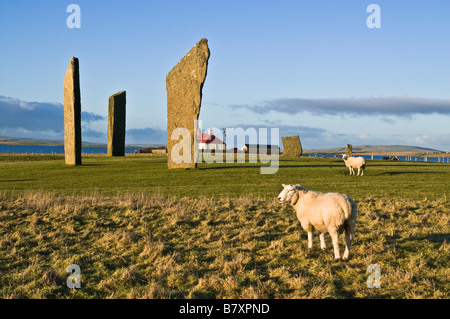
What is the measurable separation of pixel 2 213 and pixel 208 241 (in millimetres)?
6822

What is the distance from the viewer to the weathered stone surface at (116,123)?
4441 centimetres

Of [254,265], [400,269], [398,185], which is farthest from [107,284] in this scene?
[398,185]

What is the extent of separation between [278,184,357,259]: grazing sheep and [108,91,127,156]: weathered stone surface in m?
38.7

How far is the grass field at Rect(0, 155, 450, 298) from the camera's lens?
680 centimetres

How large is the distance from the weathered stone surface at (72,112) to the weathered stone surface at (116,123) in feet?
45.7

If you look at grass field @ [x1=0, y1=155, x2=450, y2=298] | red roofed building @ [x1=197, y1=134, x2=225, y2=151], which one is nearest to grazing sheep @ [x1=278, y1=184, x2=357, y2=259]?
grass field @ [x1=0, y1=155, x2=450, y2=298]

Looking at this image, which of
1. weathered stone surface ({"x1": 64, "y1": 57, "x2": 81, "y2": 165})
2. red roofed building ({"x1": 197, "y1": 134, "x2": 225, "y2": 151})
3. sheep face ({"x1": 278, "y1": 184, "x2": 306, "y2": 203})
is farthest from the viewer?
red roofed building ({"x1": 197, "y1": 134, "x2": 225, "y2": 151})

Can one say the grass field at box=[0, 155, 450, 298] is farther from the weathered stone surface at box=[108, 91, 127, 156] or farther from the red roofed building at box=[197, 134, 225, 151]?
the red roofed building at box=[197, 134, 225, 151]

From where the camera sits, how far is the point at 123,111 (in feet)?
150

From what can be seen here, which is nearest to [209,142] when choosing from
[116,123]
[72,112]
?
[116,123]

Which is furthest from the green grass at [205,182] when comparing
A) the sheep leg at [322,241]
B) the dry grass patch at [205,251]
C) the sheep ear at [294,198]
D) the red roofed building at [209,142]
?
the red roofed building at [209,142]

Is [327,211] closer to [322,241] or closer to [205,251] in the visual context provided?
[322,241]

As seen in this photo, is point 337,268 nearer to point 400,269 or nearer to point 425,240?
point 400,269

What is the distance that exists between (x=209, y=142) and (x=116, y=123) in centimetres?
4164
